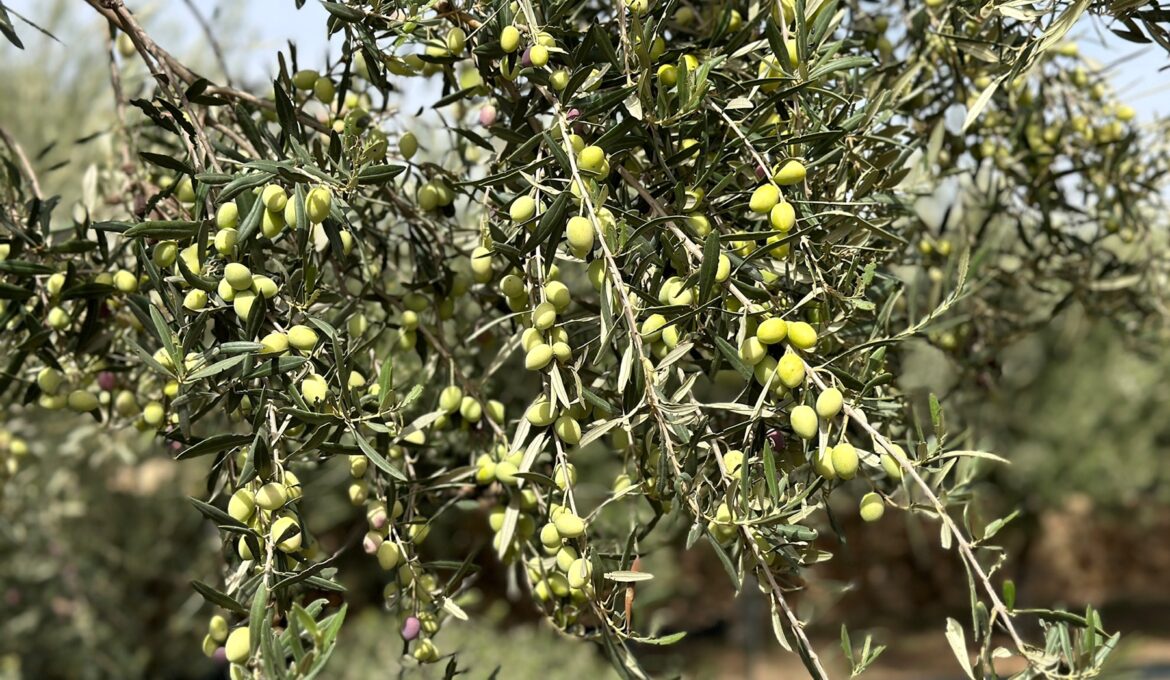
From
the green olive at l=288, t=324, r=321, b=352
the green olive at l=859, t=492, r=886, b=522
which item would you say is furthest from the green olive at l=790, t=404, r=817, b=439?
the green olive at l=288, t=324, r=321, b=352

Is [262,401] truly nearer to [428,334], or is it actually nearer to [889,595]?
[428,334]

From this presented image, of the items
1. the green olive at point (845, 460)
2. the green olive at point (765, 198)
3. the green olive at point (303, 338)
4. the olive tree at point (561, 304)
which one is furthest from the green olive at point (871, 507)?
the green olive at point (303, 338)

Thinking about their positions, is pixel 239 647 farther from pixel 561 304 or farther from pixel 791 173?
pixel 791 173

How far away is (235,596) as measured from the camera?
89 centimetres

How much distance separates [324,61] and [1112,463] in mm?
11374

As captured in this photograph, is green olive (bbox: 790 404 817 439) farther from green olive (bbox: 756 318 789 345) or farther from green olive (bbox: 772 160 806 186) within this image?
green olive (bbox: 772 160 806 186)

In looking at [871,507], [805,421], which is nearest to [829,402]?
[805,421]

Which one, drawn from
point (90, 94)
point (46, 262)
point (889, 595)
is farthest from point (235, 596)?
point (889, 595)

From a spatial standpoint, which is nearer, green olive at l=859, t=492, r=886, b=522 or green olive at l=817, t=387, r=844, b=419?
green olive at l=817, t=387, r=844, b=419

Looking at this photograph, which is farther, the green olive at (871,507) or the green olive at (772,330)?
the green olive at (871,507)

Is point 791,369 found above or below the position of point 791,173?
below

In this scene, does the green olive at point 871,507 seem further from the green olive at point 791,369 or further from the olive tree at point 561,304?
the green olive at point 791,369

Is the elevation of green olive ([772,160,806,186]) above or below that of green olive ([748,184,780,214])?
above

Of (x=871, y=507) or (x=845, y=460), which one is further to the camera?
(x=871, y=507)
